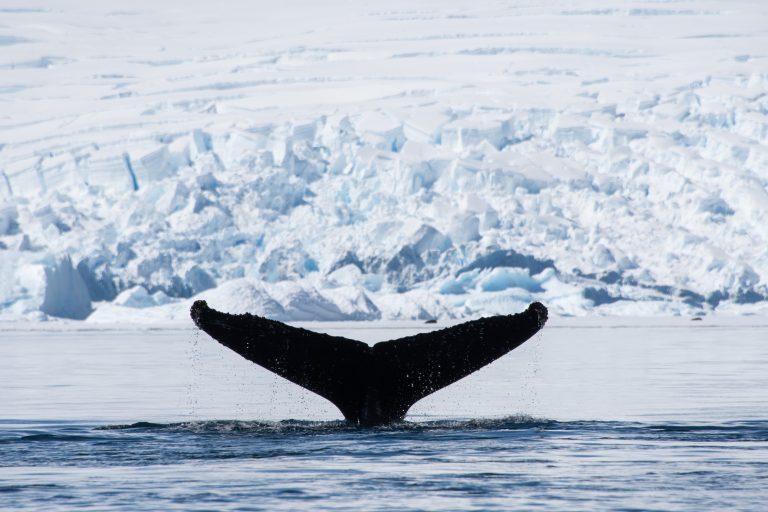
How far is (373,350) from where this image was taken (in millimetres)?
8984

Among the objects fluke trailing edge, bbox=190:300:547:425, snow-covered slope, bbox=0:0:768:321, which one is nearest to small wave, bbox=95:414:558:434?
fluke trailing edge, bbox=190:300:547:425

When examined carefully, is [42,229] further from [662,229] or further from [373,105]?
[373,105]

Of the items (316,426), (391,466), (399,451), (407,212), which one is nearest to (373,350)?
(399,451)

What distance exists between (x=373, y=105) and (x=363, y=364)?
122m

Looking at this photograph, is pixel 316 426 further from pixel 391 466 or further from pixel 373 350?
pixel 391 466

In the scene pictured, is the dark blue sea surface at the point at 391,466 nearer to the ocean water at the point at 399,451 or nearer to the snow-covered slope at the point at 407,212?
the ocean water at the point at 399,451

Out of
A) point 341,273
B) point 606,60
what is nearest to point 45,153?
point 341,273

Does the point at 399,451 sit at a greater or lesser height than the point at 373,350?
lesser

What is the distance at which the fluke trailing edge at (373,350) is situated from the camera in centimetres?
888

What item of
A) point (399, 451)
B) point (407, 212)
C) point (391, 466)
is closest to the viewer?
point (391, 466)

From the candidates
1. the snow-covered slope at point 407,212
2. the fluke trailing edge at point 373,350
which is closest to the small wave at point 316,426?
the fluke trailing edge at point 373,350

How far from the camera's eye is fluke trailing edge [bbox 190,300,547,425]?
8883mm

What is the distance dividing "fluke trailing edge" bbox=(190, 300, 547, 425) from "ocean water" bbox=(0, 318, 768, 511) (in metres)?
0.53

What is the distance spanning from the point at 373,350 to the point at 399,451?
0.72 m
